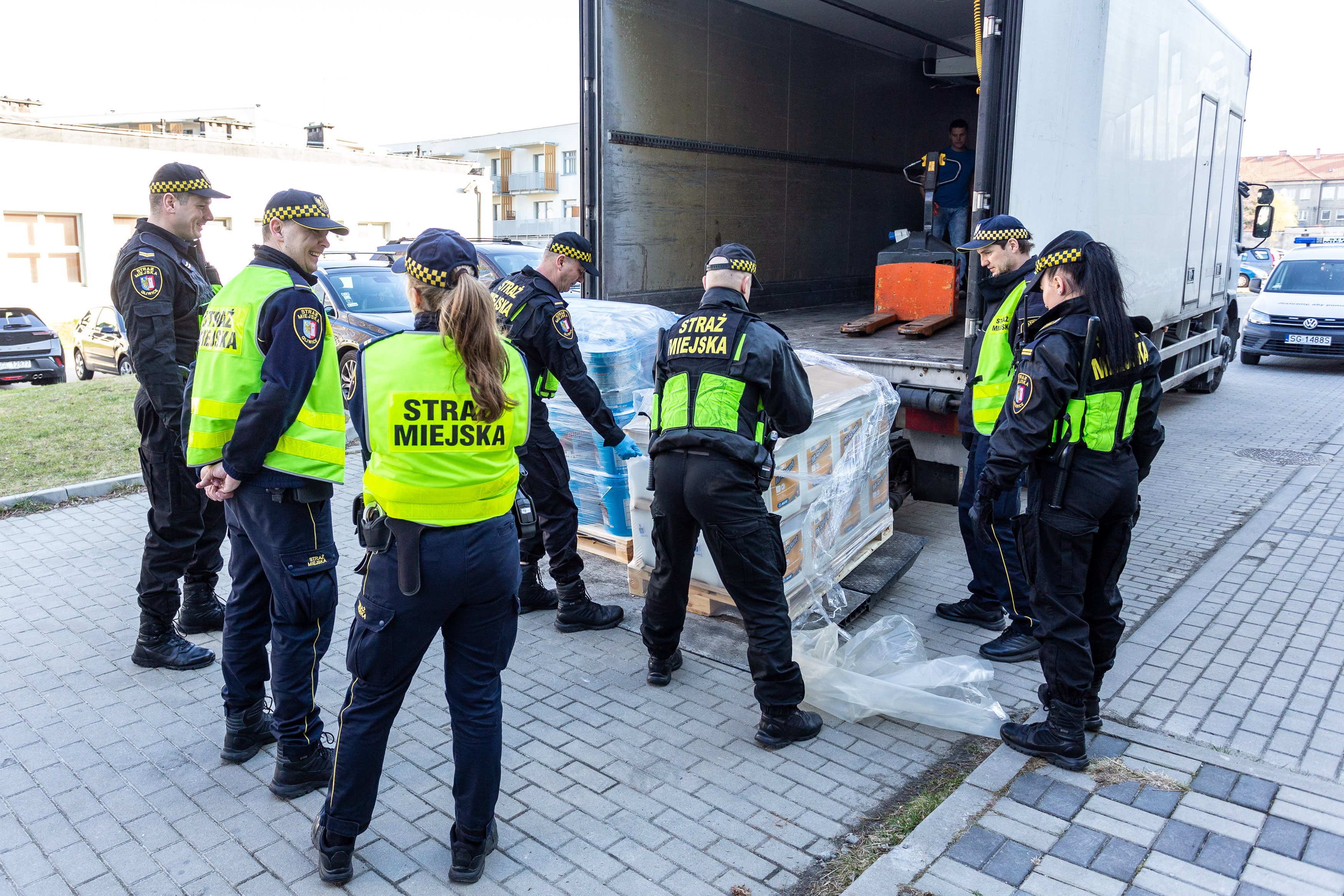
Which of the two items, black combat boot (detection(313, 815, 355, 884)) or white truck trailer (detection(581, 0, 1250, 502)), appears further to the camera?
white truck trailer (detection(581, 0, 1250, 502))

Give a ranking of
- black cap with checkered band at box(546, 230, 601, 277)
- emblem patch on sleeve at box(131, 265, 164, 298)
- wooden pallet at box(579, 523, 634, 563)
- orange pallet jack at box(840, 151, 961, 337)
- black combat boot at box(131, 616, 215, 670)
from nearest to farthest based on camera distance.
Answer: emblem patch on sleeve at box(131, 265, 164, 298) → black combat boot at box(131, 616, 215, 670) → black cap with checkered band at box(546, 230, 601, 277) → wooden pallet at box(579, 523, 634, 563) → orange pallet jack at box(840, 151, 961, 337)

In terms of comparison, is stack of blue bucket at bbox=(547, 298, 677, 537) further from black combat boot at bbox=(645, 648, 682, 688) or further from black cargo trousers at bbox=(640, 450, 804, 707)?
black cargo trousers at bbox=(640, 450, 804, 707)

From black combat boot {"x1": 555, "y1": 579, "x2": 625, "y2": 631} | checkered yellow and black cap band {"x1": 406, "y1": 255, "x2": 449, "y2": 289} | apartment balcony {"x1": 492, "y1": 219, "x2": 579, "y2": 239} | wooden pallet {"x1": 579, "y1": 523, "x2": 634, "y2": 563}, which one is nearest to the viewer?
checkered yellow and black cap band {"x1": 406, "y1": 255, "x2": 449, "y2": 289}

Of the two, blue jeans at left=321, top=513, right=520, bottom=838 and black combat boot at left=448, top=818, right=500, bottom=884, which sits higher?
blue jeans at left=321, top=513, right=520, bottom=838

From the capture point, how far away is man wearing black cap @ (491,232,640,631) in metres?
4.60

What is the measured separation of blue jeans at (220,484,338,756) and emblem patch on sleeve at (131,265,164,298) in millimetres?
1297

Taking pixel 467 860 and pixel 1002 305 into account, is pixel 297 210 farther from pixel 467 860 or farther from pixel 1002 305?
pixel 1002 305

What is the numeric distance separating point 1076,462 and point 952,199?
20.2 ft

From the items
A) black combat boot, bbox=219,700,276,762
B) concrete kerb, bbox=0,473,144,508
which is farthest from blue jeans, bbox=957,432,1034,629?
concrete kerb, bbox=0,473,144,508

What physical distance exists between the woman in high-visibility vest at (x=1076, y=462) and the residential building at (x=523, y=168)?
57083 millimetres

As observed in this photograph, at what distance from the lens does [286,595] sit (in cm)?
325

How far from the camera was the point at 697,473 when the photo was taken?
3.63 metres

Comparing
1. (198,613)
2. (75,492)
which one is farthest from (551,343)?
(75,492)

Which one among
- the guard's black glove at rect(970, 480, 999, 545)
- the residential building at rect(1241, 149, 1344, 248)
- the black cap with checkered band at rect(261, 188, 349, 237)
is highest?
the residential building at rect(1241, 149, 1344, 248)
